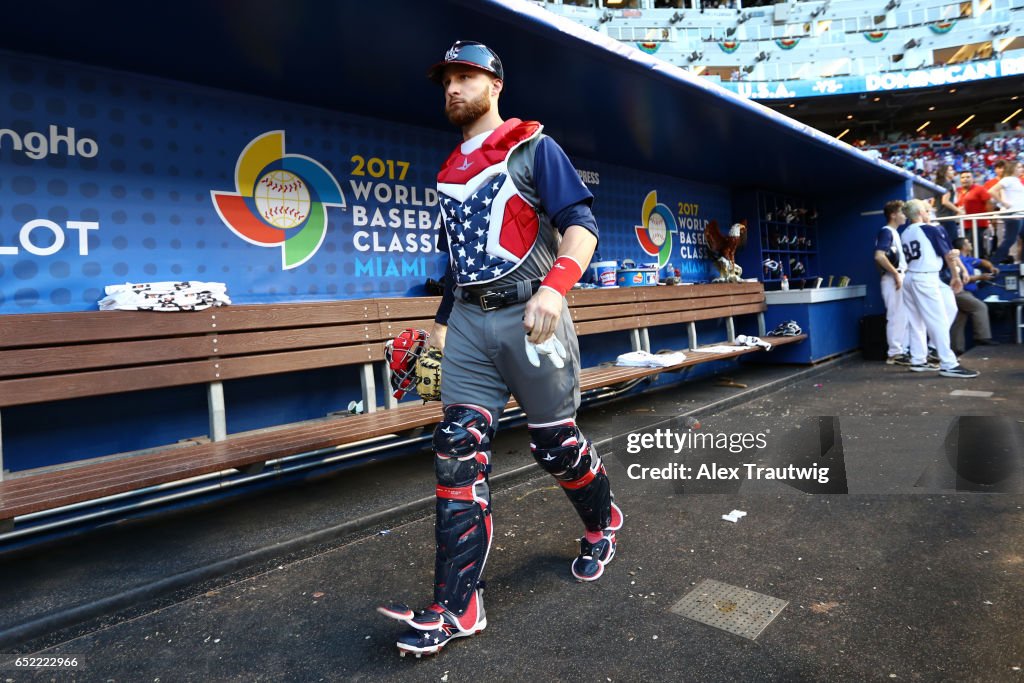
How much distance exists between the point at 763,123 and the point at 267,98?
3961 mm

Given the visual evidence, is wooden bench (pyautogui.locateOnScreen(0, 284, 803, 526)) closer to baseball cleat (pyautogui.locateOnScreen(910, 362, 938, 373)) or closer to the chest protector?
the chest protector

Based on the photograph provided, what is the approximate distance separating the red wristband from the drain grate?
1159mm

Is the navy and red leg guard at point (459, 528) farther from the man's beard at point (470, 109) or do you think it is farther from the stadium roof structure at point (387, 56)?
the stadium roof structure at point (387, 56)

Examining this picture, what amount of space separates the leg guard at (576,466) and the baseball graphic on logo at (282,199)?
2.46 m

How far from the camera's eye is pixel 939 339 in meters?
6.71

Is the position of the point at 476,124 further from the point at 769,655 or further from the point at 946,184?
the point at 946,184

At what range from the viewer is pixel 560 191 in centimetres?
191

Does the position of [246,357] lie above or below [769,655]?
above

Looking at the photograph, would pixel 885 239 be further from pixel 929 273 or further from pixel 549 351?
pixel 549 351

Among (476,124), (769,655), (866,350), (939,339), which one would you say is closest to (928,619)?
(769,655)

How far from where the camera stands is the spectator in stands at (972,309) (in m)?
8.82

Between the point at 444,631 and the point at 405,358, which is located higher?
the point at 405,358

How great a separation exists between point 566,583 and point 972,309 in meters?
9.46

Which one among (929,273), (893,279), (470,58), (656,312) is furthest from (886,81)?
(470,58)
